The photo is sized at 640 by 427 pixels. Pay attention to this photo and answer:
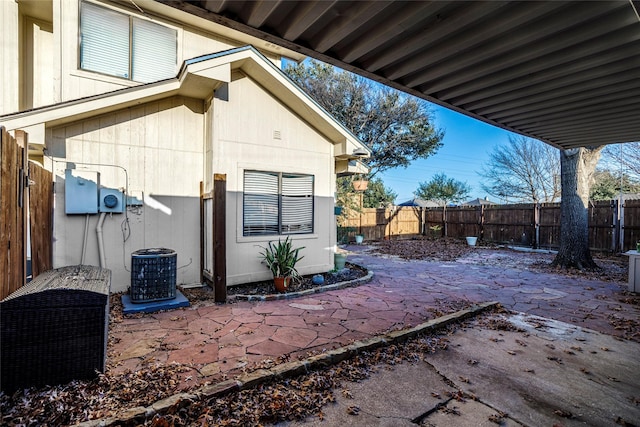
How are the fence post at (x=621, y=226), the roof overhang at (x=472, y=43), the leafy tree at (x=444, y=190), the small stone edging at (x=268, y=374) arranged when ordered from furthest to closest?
the leafy tree at (x=444, y=190) → the fence post at (x=621, y=226) → the small stone edging at (x=268, y=374) → the roof overhang at (x=472, y=43)

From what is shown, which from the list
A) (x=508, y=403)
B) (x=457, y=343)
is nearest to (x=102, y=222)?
(x=457, y=343)

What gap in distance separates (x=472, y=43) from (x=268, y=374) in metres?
3.17

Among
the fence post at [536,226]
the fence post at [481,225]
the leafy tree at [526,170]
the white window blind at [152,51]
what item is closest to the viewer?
the white window blind at [152,51]

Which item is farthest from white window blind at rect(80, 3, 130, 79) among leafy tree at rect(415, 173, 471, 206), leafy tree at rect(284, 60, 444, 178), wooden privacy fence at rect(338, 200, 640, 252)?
leafy tree at rect(415, 173, 471, 206)

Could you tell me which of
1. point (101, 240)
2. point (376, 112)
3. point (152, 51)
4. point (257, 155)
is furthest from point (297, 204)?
point (376, 112)

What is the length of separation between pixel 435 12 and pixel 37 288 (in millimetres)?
3796

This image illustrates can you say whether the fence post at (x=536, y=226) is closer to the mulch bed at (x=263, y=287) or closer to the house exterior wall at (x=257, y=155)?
the mulch bed at (x=263, y=287)

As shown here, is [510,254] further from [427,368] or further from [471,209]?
[427,368]

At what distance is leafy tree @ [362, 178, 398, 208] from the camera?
2248 centimetres

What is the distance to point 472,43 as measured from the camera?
229 cm

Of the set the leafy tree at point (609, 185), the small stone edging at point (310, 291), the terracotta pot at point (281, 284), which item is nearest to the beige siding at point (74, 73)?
the small stone edging at point (310, 291)

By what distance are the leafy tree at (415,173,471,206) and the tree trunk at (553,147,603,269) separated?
63.1 feet

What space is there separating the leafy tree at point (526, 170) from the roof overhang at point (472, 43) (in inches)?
933

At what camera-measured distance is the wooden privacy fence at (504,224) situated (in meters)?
11.1
